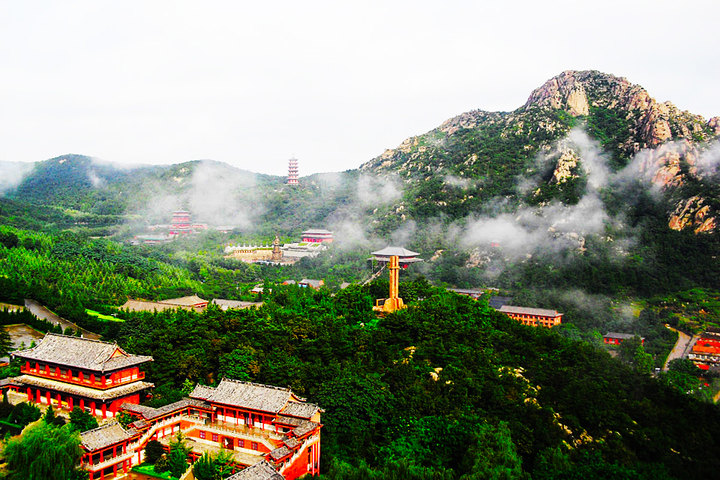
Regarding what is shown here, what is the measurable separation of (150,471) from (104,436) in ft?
6.09

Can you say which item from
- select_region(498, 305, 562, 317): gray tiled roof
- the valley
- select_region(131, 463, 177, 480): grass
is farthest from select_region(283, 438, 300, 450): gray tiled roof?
select_region(498, 305, 562, 317): gray tiled roof

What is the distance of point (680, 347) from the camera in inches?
1203

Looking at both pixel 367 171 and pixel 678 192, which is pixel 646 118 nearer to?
pixel 678 192

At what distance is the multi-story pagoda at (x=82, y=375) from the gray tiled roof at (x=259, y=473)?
6966mm

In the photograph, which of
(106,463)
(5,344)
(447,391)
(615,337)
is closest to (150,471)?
(106,463)

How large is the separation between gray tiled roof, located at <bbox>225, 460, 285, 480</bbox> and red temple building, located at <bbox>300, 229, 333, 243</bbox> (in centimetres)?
5195

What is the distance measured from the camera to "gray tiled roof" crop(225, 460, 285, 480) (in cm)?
1430

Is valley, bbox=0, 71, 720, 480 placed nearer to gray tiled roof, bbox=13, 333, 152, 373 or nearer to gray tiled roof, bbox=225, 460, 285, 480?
gray tiled roof, bbox=13, 333, 152, 373

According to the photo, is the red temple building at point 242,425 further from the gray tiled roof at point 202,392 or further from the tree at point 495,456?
the tree at point 495,456

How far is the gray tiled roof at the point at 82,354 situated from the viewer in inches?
761

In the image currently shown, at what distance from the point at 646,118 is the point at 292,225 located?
146 feet

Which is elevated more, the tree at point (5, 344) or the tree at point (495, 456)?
the tree at point (5, 344)

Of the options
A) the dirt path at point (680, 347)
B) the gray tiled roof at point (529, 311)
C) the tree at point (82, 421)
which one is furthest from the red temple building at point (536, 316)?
the tree at point (82, 421)

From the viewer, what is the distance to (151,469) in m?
17.2
